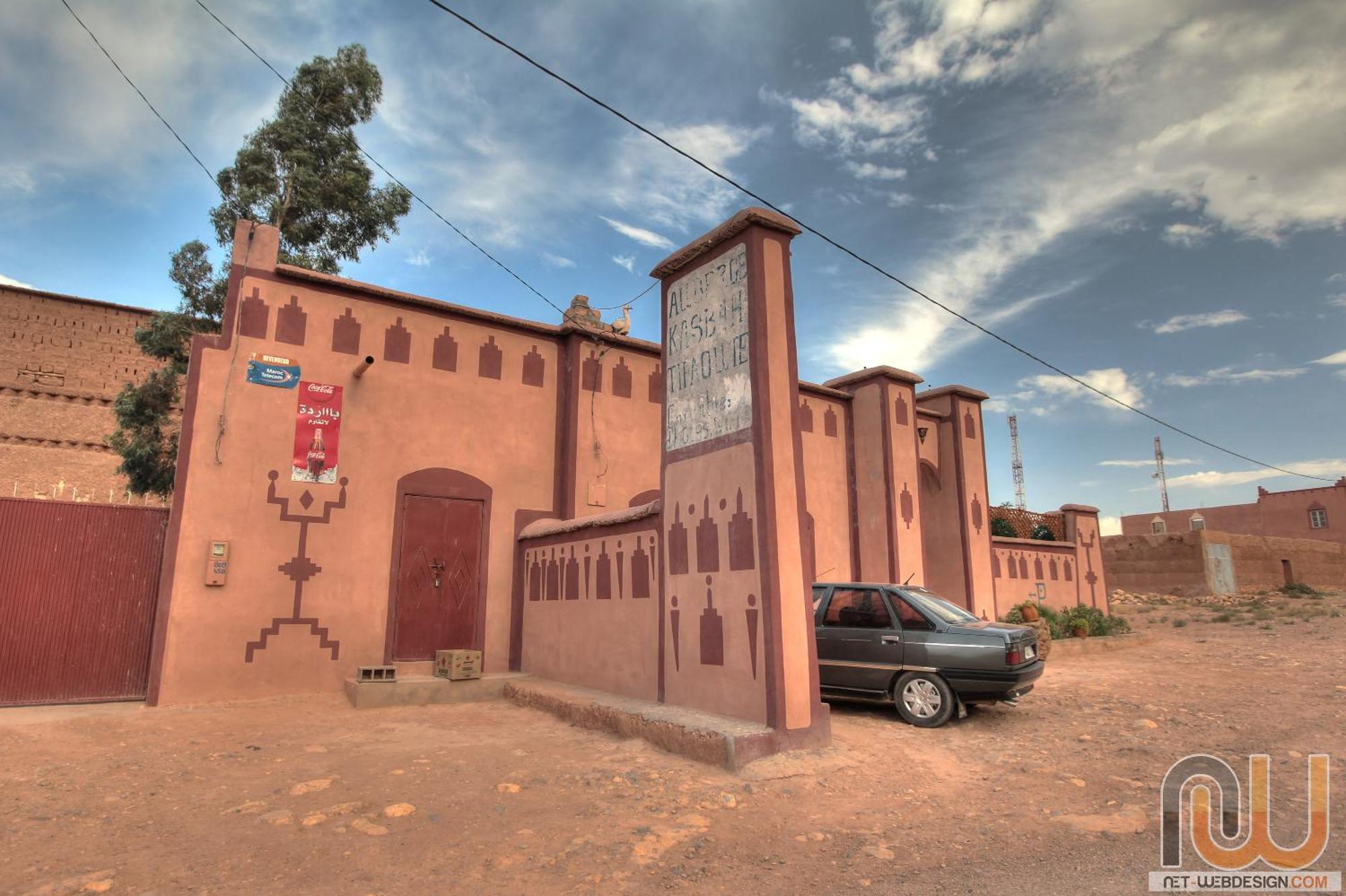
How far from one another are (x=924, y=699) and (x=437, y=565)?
7.14 meters

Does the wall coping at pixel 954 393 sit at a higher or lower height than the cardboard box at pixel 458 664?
higher

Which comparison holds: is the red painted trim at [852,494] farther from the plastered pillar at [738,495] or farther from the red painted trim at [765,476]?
the red painted trim at [765,476]

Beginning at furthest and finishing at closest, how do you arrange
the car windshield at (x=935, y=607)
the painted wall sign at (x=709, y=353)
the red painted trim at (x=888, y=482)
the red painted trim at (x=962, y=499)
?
the red painted trim at (x=962, y=499), the red painted trim at (x=888, y=482), the car windshield at (x=935, y=607), the painted wall sign at (x=709, y=353)

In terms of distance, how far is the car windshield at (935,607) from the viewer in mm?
8055

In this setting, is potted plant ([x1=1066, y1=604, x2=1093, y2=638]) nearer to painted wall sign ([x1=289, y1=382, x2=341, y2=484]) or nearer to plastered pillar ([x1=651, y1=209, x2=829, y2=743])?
plastered pillar ([x1=651, y1=209, x2=829, y2=743])

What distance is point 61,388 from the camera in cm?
2341

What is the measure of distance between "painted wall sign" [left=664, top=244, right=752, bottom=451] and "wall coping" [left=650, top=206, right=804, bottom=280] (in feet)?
0.55

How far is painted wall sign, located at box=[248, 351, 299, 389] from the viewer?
1002cm

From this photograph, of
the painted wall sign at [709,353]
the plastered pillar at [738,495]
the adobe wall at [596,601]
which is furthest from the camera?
the adobe wall at [596,601]

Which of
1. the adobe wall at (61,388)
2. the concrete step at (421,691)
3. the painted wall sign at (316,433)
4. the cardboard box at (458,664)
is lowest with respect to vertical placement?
the concrete step at (421,691)

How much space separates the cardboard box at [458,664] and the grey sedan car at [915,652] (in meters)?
4.97

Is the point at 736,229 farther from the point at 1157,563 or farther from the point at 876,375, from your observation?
the point at 1157,563

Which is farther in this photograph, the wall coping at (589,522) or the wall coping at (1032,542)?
the wall coping at (1032,542)

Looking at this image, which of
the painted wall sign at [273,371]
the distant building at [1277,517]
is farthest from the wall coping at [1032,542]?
the distant building at [1277,517]
